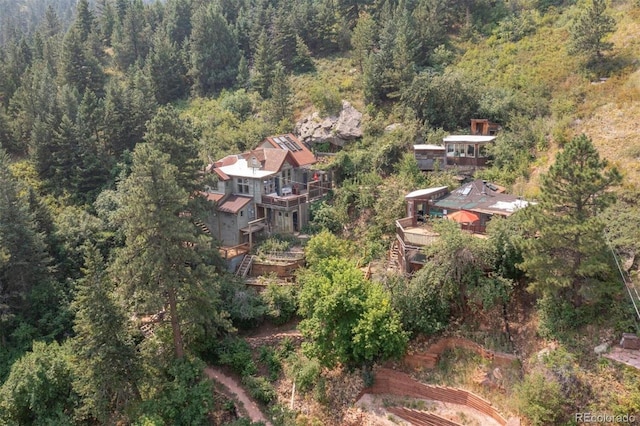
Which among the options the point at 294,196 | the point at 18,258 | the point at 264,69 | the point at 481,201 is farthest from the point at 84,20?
the point at 481,201

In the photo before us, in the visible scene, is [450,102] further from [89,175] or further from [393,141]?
[89,175]

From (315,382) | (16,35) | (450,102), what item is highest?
(16,35)

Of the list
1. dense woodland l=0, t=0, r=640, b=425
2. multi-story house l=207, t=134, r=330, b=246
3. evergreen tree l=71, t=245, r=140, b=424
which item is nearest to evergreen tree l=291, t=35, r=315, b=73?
dense woodland l=0, t=0, r=640, b=425

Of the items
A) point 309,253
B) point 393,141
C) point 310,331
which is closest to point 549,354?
point 310,331

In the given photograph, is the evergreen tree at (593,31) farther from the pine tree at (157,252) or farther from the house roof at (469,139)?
the pine tree at (157,252)

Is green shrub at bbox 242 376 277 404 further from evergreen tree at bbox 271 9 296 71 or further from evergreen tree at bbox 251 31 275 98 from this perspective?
evergreen tree at bbox 271 9 296 71
